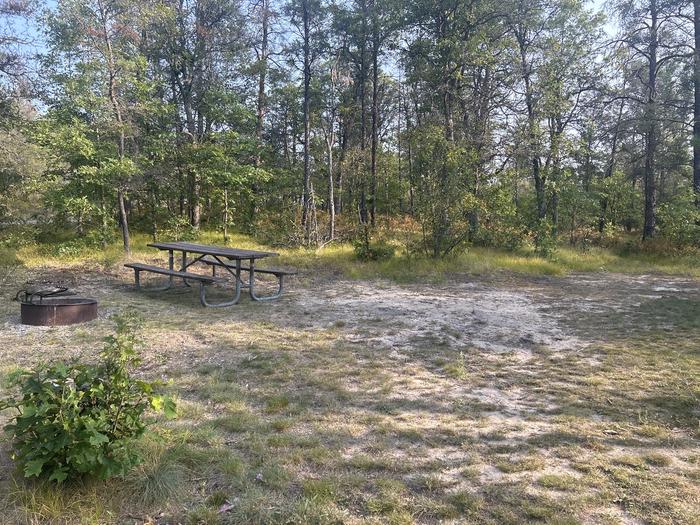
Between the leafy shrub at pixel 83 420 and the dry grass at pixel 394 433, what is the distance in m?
0.15

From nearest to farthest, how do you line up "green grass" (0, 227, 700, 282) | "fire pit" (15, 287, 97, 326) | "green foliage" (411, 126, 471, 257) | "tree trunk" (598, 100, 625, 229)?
"fire pit" (15, 287, 97, 326), "green grass" (0, 227, 700, 282), "green foliage" (411, 126, 471, 257), "tree trunk" (598, 100, 625, 229)

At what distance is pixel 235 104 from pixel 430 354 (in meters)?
12.8

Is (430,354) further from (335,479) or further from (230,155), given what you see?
(230,155)

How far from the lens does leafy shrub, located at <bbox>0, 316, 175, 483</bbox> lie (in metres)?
1.72

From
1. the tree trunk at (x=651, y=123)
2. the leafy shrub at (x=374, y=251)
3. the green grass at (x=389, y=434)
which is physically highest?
the tree trunk at (x=651, y=123)

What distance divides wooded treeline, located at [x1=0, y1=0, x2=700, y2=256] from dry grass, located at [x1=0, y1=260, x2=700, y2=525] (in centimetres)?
561

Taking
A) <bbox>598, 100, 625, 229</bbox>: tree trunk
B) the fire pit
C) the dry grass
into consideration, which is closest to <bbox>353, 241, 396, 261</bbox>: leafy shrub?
the dry grass

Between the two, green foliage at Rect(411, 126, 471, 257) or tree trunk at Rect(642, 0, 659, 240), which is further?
tree trunk at Rect(642, 0, 659, 240)

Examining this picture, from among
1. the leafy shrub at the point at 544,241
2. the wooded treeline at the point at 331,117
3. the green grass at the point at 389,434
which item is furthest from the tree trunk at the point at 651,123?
the green grass at the point at 389,434

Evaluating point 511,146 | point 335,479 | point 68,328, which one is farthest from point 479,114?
point 335,479

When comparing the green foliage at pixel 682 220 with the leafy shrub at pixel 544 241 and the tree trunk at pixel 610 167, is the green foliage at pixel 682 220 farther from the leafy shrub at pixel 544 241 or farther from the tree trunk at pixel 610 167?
the tree trunk at pixel 610 167

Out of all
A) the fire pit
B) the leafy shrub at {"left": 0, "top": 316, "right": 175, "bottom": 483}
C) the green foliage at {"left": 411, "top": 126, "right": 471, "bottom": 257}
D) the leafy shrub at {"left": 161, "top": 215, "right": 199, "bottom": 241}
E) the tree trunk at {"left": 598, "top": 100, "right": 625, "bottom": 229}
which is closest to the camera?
the leafy shrub at {"left": 0, "top": 316, "right": 175, "bottom": 483}

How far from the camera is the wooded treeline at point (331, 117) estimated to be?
935cm

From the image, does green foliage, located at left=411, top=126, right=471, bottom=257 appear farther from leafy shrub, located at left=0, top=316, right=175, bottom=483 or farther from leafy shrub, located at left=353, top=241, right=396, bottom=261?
leafy shrub, located at left=0, top=316, right=175, bottom=483
